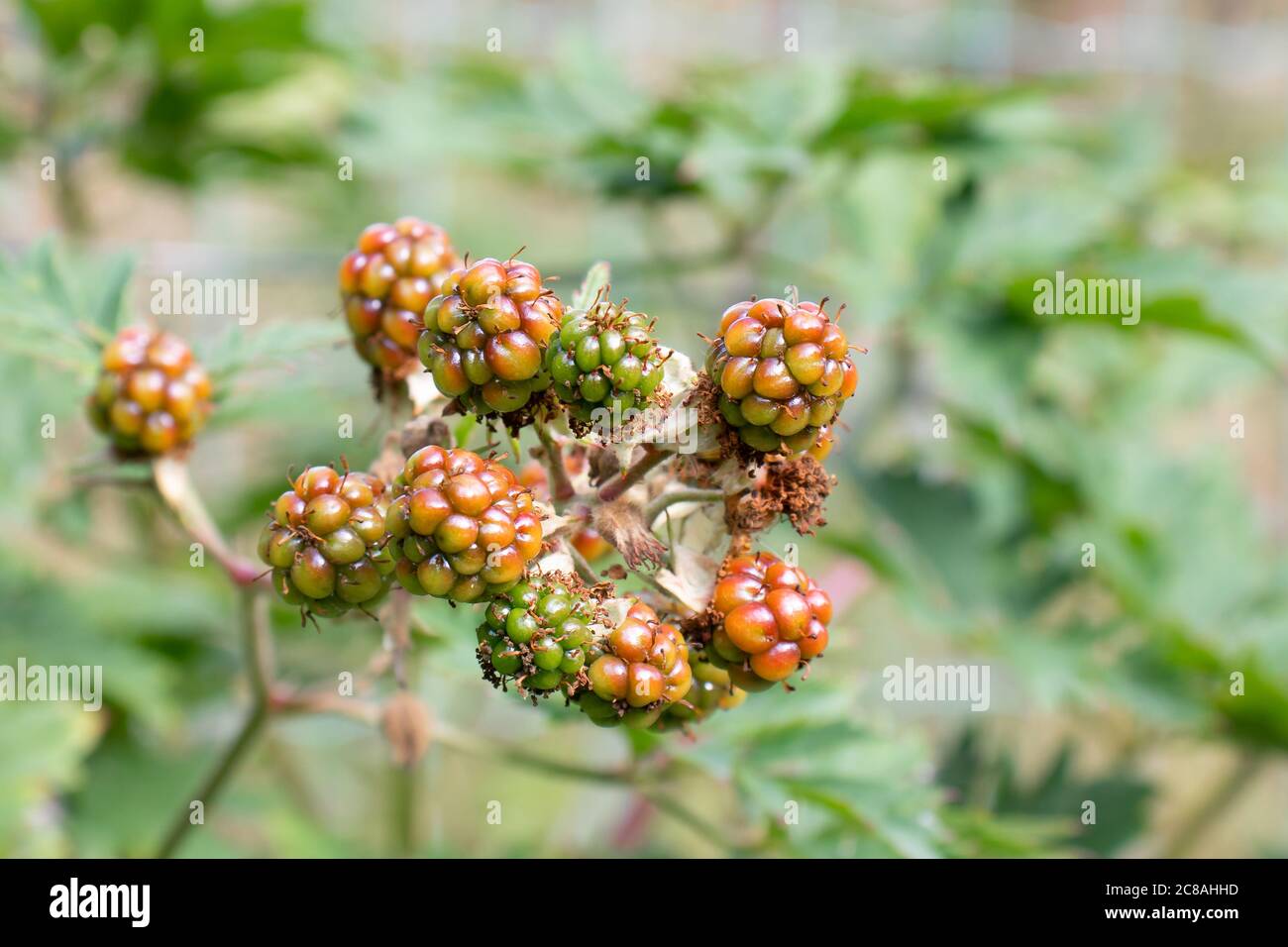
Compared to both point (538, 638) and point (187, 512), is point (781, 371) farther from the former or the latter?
point (187, 512)

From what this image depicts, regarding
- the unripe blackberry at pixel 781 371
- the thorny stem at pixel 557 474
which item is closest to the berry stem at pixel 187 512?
the thorny stem at pixel 557 474

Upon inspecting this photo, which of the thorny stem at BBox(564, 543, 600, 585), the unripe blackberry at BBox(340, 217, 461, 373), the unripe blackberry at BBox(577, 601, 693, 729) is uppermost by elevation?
the unripe blackberry at BBox(340, 217, 461, 373)

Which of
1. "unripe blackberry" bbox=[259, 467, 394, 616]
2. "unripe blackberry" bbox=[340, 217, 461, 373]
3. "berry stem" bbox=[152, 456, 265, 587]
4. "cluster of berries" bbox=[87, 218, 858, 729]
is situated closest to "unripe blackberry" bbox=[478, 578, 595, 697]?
"cluster of berries" bbox=[87, 218, 858, 729]

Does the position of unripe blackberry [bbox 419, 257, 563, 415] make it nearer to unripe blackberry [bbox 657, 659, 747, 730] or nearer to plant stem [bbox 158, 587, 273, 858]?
unripe blackberry [bbox 657, 659, 747, 730]

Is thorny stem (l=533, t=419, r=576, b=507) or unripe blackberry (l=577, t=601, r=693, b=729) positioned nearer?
unripe blackberry (l=577, t=601, r=693, b=729)

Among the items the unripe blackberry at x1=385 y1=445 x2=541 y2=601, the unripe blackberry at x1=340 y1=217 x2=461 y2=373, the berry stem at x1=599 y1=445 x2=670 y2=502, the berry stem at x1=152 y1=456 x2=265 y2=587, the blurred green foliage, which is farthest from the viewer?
the blurred green foliage

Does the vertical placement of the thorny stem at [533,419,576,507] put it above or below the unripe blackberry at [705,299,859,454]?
below

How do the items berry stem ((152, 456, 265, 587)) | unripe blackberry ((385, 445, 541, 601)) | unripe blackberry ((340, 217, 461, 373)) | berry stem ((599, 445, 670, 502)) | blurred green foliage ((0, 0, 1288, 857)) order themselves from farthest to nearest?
blurred green foliage ((0, 0, 1288, 857))
berry stem ((152, 456, 265, 587))
unripe blackberry ((340, 217, 461, 373))
berry stem ((599, 445, 670, 502))
unripe blackberry ((385, 445, 541, 601))

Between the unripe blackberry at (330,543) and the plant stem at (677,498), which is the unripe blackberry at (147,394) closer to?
the unripe blackberry at (330,543)
